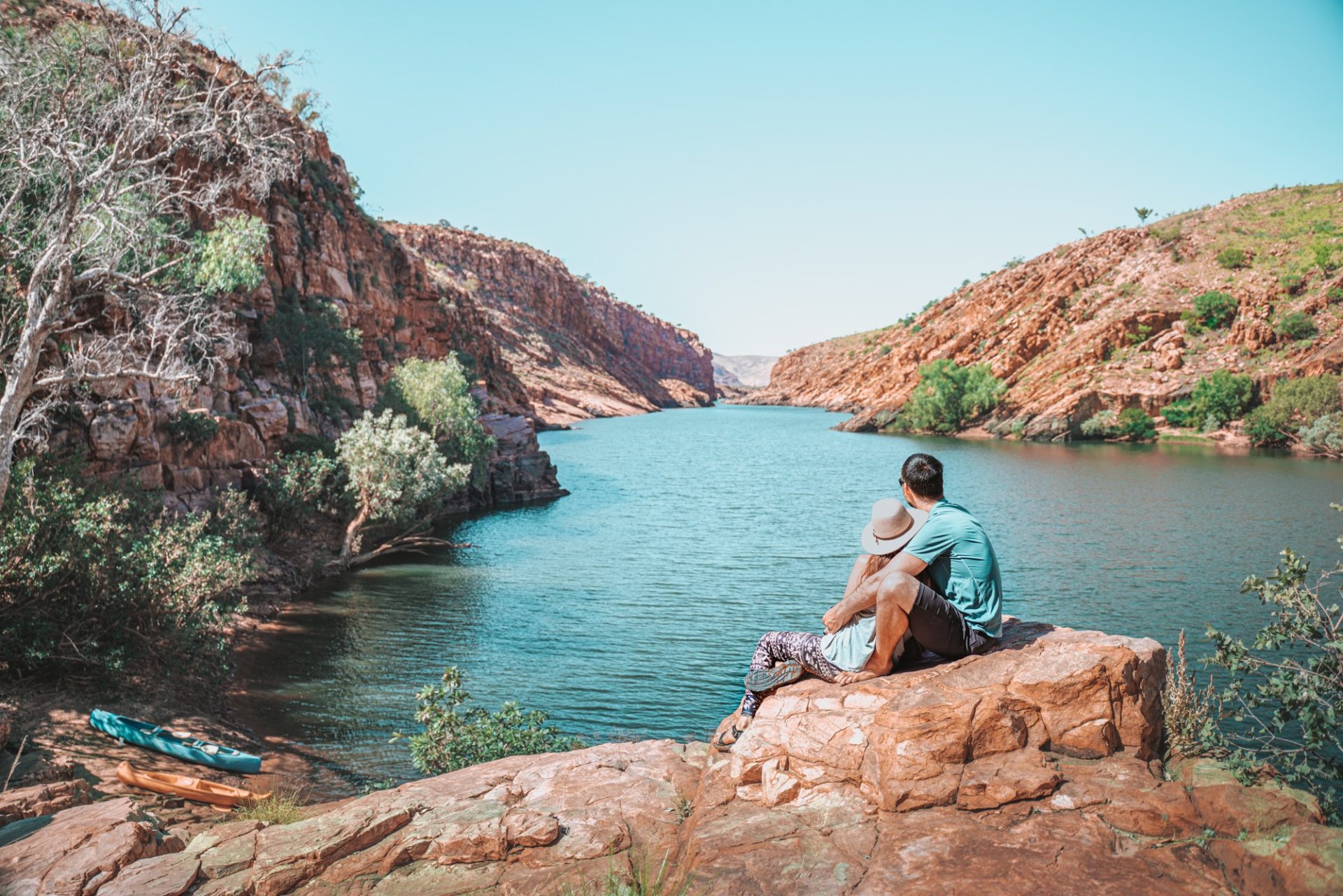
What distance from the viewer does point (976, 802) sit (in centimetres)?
516

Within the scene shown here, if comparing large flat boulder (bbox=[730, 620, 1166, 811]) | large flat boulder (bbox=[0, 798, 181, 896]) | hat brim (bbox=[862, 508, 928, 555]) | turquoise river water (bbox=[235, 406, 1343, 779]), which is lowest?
turquoise river water (bbox=[235, 406, 1343, 779])

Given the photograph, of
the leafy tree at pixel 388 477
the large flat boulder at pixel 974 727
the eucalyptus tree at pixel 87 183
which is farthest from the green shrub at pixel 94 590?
the large flat boulder at pixel 974 727

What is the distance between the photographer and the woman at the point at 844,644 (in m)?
6.28

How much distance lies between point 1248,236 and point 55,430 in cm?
9493

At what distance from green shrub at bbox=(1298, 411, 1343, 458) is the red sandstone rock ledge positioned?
55.5 metres

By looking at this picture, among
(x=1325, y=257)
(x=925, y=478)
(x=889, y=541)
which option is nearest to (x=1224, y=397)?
(x=1325, y=257)

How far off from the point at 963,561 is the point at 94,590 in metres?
12.6

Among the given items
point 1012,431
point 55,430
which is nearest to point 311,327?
point 55,430

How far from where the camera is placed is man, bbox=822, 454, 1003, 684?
5930mm

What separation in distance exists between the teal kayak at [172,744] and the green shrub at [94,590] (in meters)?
1.58

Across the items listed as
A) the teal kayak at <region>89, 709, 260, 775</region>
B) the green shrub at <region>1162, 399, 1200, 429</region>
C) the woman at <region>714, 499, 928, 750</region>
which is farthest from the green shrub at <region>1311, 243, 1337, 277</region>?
the teal kayak at <region>89, 709, 260, 775</region>

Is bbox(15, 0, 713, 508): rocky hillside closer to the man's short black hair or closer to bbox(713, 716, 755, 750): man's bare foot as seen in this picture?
bbox(713, 716, 755, 750): man's bare foot

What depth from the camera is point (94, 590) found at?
11875mm

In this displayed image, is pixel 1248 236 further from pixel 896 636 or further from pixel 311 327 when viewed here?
pixel 896 636
